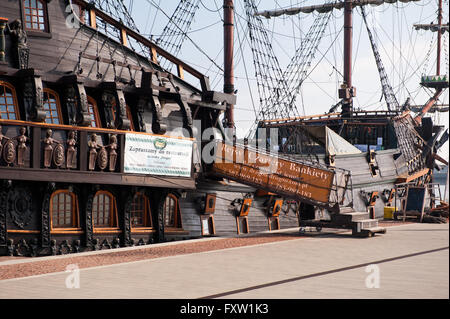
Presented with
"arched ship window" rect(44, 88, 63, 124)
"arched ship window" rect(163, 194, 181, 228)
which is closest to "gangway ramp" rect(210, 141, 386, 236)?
"arched ship window" rect(163, 194, 181, 228)

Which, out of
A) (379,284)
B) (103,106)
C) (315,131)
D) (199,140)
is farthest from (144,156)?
(315,131)

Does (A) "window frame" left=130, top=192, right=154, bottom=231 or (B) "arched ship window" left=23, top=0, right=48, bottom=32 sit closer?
(B) "arched ship window" left=23, top=0, right=48, bottom=32

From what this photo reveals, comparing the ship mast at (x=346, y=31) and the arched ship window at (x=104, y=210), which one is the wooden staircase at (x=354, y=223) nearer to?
the arched ship window at (x=104, y=210)

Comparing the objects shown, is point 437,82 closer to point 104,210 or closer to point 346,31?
point 346,31

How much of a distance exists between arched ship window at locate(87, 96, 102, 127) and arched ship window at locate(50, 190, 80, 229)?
1.98 meters

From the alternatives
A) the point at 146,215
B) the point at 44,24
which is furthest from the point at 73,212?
the point at 44,24

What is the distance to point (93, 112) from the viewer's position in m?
17.2

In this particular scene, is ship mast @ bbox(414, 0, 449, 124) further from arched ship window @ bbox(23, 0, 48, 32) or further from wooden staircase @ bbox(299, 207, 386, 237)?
arched ship window @ bbox(23, 0, 48, 32)

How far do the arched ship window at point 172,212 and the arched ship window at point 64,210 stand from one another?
3.08 metres

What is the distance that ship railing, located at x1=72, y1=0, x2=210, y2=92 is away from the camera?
18.3m

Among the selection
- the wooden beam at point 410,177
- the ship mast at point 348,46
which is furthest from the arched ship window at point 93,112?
the ship mast at point 348,46

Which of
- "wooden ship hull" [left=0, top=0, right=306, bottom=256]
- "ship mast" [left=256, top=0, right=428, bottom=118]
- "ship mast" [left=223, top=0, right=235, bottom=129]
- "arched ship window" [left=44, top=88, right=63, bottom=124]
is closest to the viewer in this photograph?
"wooden ship hull" [left=0, top=0, right=306, bottom=256]

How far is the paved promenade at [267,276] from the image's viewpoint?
29.2 feet
